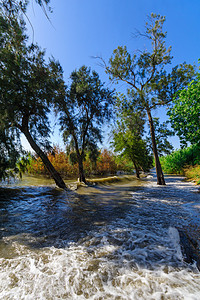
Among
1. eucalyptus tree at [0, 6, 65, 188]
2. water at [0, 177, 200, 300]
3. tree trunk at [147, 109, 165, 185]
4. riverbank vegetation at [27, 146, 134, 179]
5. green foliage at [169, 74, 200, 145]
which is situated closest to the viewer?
water at [0, 177, 200, 300]

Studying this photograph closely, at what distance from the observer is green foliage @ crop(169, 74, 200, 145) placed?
750cm

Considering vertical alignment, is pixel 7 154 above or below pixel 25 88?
A: below

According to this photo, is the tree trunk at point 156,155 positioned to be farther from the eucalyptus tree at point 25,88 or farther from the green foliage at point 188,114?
the eucalyptus tree at point 25,88

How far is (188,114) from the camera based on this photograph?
7.90 metres

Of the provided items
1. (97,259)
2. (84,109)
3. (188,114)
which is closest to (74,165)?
(84,109)

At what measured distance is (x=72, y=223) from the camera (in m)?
3.46

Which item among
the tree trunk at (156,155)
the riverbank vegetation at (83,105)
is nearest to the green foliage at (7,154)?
the riverbank vegetation at (83,105)

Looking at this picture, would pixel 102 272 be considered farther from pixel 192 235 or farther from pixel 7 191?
pixel 7 191

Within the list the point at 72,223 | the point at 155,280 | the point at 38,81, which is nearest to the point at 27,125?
the point at 38,81

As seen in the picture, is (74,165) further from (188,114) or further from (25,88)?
(188,114)

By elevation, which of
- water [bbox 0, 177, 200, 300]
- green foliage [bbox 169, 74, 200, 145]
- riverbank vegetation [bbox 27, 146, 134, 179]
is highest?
green foliage [bbox 169, 74, 200, 145]

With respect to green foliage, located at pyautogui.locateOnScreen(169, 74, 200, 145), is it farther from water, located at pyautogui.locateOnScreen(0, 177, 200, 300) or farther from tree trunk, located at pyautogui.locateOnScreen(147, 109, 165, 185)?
water, located at pyautogui.locateOnScreen(0, 177, 200, 300)

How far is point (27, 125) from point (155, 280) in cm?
914

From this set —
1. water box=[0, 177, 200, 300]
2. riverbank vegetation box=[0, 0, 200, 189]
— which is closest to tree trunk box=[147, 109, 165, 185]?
A: riverbank vegetation box=[0, 0, 200, 189]
